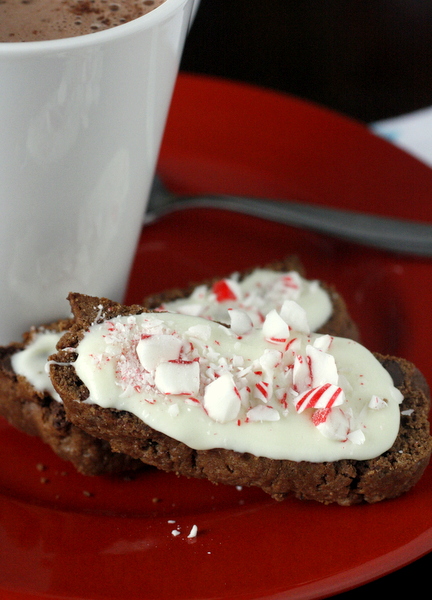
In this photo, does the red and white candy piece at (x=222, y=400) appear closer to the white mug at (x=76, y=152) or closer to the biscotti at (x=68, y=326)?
the biscotti at (x=68, y=326)

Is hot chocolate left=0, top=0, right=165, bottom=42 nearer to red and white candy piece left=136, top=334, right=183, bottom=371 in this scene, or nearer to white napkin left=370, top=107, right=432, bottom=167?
red and white candy piece left=136, top=334, right=183, bottom=371

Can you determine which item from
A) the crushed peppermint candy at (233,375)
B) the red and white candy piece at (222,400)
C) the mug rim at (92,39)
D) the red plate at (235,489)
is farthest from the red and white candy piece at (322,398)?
the mug rim at (92,39)

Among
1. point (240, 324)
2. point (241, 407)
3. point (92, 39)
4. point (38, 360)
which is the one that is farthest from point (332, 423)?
point (92, 39)

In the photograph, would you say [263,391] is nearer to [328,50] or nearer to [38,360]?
[38,360]

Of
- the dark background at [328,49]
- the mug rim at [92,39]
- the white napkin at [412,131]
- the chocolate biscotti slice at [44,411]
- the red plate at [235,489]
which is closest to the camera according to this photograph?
the mug rim at [92,39]

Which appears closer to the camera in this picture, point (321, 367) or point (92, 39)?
point (92, 39)

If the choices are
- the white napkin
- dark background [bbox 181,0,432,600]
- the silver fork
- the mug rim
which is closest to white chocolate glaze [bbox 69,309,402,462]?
the mug rim

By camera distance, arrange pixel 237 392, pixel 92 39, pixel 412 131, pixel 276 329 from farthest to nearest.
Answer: pixel 412 131, pixel 276 329, pixel 237 392, pixel 92 39
